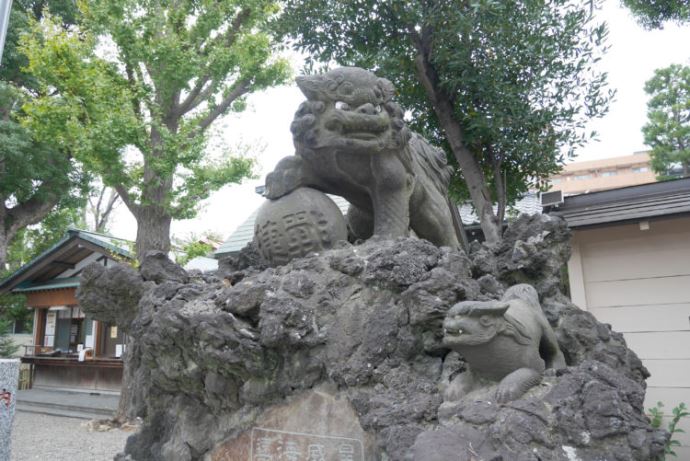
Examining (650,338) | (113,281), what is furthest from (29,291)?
(650,338)

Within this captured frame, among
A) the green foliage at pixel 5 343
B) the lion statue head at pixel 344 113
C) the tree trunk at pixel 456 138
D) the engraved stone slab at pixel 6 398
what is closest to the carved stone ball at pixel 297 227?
the lion statue head at pixel 344 113

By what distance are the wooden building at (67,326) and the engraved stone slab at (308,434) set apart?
35.4 ft

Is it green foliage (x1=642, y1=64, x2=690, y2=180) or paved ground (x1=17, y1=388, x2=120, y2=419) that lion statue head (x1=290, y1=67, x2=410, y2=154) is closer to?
paved ground (x1=17, y1=388, x2=120, y2=419)

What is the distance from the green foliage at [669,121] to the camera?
552 inches

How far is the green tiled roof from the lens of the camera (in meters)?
13.9

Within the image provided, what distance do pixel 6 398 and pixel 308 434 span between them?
325 centimetres

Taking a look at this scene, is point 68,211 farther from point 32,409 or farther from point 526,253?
point 526,253

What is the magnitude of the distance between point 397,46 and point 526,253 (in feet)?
15.5

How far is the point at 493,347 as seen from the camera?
1.86 meters

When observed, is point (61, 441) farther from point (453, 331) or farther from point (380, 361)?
point (453, 331)

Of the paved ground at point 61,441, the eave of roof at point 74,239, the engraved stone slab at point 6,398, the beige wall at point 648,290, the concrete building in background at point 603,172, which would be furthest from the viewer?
the concrete building in background at point 603,172

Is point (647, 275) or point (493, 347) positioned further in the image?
point (647, 275)

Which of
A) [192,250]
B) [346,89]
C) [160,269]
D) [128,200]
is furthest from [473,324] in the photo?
[128,200]

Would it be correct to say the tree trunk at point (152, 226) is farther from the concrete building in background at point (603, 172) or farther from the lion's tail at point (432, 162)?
the concrete building in background at point (603, 172)
